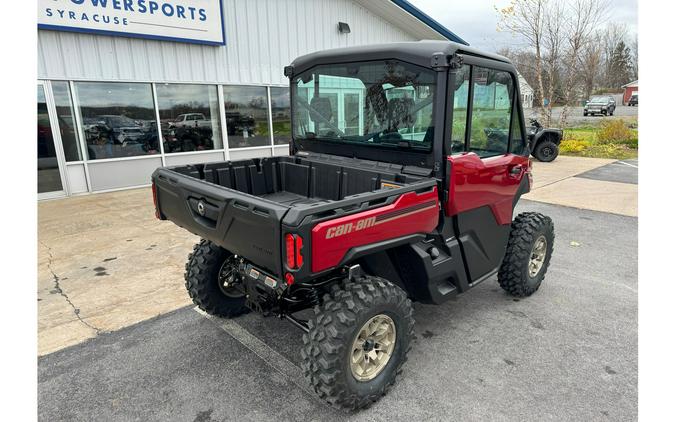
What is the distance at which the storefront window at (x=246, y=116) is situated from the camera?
35.5ft

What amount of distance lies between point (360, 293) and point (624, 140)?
1773 cm

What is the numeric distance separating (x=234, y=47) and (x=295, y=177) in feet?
25.6

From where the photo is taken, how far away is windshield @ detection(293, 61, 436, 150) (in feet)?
10.1

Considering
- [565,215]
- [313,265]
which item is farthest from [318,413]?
[565,215]

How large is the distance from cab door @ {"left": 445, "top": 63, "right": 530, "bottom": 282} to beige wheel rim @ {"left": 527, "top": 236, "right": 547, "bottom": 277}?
1.69 ft

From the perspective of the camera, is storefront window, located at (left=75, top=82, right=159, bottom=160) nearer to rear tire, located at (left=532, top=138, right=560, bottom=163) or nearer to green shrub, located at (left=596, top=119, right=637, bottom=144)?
rear tire, located at (left=532, top=138, right=560, bottom=163)

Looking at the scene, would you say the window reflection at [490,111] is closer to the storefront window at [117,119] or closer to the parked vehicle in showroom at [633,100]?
the storefront window at [117,119]

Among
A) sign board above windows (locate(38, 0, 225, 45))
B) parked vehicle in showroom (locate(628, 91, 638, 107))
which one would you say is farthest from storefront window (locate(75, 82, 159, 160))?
parked vehicle in showroom (locate(628, 91, 638, 107))

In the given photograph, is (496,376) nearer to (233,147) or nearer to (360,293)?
(360,293)

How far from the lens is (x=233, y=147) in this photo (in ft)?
36.4

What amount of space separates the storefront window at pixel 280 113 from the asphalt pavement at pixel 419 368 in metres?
8.50

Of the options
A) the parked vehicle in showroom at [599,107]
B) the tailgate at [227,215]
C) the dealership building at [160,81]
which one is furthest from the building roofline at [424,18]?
the parked vehicle in showroom at [599,107]

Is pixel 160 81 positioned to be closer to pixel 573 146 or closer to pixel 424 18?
pixel 424 18

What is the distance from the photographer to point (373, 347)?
273 cm
